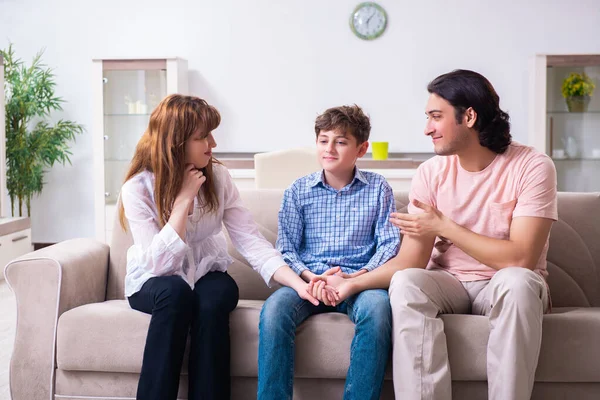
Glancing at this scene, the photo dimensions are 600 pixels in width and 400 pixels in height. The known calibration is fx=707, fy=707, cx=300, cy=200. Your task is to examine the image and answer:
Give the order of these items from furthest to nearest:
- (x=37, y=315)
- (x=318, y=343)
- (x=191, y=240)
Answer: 1. (x=191, y=240)
2. (x=37, y=315)
3. (x=318, y=343)

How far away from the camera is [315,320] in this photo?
76.3 inches

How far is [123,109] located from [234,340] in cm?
365

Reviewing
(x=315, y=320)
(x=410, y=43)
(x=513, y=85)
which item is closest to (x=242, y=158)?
(x=410, y=43)

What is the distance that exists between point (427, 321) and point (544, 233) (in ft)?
Result: 1.52

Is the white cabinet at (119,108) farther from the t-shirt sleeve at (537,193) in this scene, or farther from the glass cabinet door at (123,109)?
the t-shirt sleeve at (537,193)

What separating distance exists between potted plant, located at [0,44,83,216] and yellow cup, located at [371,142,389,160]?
2.35 metres

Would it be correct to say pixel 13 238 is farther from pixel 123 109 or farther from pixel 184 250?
pixel 184 250

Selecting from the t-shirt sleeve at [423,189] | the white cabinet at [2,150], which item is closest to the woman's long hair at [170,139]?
the t-shirt sleeve at [423,189]

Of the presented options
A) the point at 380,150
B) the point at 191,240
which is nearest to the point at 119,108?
the point at 380,150

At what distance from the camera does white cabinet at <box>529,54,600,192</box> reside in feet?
16.1

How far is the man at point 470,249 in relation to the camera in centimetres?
174

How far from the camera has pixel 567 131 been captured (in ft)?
16.2

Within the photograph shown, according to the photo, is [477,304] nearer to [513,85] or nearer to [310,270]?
[310,270]

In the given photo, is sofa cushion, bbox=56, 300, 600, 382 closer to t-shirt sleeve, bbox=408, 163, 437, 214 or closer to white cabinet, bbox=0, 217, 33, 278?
t-shirt sleeve, bbox=408, 163, 437, 214
